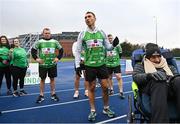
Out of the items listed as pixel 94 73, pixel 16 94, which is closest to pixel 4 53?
pixel 16 94

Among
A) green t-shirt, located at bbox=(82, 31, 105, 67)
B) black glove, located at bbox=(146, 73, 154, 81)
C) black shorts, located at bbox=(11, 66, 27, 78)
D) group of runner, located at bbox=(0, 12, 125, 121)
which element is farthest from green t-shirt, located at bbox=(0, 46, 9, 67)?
black glove, located at bbox=(146, 73, 154, 81)

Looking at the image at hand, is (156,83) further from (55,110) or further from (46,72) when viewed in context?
(46,72)

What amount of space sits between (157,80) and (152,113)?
505mm

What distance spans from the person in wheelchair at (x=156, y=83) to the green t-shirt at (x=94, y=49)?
1.47 m

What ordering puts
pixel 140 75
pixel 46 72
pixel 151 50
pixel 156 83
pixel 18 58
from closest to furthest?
pixel 156 83 → pixel 140 75 → pixel 151 50 → pixel 46 72 → pixel 18 58

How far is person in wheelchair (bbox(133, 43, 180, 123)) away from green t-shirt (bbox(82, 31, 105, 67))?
1468 millimetres

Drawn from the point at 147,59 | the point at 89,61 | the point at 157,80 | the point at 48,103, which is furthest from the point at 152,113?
the point at 48,103

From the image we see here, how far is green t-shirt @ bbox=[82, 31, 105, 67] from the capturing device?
7.64m

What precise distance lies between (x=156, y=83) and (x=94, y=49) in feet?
7.98

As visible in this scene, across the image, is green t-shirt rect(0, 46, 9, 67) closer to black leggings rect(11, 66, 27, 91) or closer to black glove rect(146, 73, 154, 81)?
black leggings rect(11, 66, 27, 91)

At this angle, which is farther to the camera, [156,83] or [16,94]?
[16,94]

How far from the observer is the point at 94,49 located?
25.1 feet

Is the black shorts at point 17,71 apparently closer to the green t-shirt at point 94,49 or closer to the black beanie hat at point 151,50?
the green t-shirt at point 94,49

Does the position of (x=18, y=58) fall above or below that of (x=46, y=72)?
above
